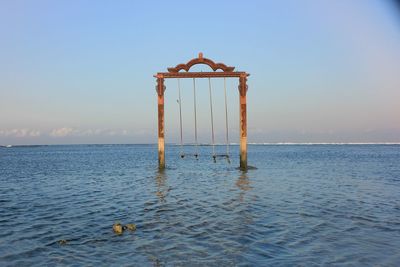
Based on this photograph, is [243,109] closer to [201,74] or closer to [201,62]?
[201,74]

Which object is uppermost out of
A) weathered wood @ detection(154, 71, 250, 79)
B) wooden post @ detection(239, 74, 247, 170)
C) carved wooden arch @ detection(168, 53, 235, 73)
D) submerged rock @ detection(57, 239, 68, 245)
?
carved wooden arch @ detection(168, 53, 235, 73)

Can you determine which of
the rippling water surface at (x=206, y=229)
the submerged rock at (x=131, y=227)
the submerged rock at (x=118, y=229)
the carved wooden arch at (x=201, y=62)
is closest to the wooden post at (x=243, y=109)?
the carved wooden arch at (x=201, y=62)

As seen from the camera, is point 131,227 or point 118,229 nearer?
A: point 118,229

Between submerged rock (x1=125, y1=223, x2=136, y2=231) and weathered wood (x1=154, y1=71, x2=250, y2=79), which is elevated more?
weathered wood (x1=154, y1=71, x2=250, y2=79)

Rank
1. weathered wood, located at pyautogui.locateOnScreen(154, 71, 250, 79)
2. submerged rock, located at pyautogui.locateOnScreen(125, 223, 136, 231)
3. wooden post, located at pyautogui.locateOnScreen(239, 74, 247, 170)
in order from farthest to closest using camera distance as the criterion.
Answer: wooden post, located at pyautogui.locateOnScreen(239, 74, 247, 170)
weathered wood, located at pyautogui.locateOnScreen(154, 71, 250, 79)
submerged rock, located at pyautogui.locateOnScreen(125, 223, 136, 231)

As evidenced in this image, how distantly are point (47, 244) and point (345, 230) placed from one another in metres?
7.65

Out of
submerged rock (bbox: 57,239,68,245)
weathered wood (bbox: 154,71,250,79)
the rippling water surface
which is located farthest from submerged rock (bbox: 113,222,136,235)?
weathered wood (bbox: 154,71,250,79)

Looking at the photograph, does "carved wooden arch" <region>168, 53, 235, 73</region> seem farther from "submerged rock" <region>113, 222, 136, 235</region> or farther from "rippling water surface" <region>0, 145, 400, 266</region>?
"submerged rock" <region>113, 222, 136, 235</region>

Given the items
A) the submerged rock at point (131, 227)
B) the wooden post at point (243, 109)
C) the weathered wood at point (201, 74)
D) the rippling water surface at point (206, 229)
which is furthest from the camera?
the wooden post at point (243, 109)

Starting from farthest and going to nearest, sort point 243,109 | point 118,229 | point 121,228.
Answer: point 243,109 < point 121,228 < point 118,229

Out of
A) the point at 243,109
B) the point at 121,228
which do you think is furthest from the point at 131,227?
the point at 243,109

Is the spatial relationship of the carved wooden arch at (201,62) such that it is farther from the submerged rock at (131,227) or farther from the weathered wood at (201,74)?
the submerged rock at (131,227)

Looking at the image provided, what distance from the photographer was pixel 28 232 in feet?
34.0

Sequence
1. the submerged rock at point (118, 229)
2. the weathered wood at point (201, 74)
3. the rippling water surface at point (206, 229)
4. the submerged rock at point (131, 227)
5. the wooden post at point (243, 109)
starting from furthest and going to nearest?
1. the wooden post at point (243, 109)
2. the weathered wood at point (201, 74)
3. the submerged rock at point (131, 227)
4. the submerged rock at point (118, 229)
5. the rippling water surface at point (206, 229)
